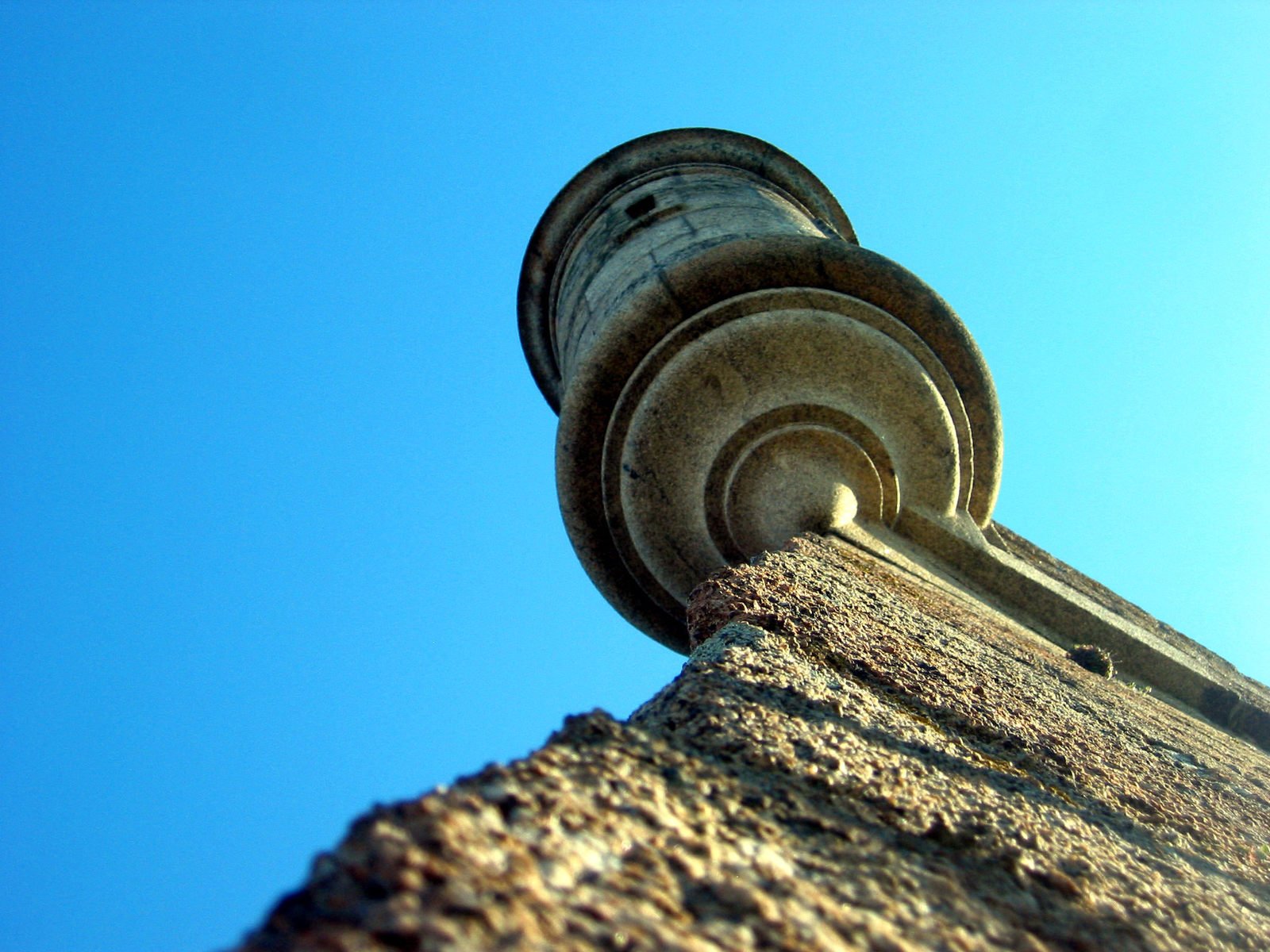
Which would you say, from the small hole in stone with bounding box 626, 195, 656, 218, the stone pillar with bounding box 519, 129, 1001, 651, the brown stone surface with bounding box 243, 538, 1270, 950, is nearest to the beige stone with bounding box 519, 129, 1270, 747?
the stone pillar with bounding box 519, 129, 1001, 651

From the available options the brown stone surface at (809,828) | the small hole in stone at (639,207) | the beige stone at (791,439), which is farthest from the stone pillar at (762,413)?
the brown stone surface at (809,828)

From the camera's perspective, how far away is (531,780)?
3.63 ft

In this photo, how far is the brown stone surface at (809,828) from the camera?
88cm

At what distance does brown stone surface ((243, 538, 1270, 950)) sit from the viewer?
0.88 meters

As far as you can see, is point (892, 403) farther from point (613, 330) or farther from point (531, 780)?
point (531, 780)

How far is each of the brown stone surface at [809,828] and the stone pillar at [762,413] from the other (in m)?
1.81

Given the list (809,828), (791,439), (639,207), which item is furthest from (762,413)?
(809,828)

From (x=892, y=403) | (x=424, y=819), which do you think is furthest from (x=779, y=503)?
(x=424, y=819)

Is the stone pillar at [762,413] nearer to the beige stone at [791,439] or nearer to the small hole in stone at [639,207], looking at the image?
the beige stone at [791,439]

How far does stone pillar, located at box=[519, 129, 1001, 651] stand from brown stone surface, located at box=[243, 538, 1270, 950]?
1.81m

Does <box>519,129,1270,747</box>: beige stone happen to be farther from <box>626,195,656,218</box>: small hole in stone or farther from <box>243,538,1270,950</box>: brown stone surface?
<box>243,538,1270,950</box>: brown stone surface

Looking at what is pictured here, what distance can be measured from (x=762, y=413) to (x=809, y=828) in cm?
322

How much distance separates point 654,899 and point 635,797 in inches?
8.2

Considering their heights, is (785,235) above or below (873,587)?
above
